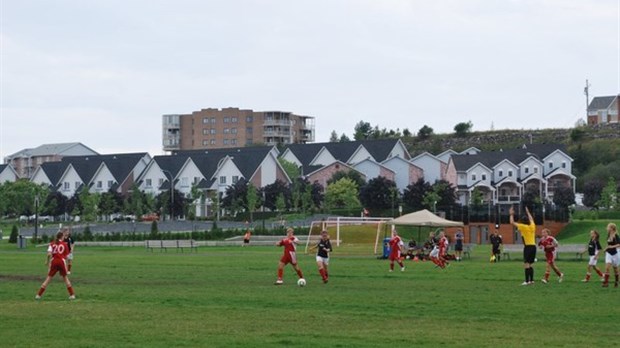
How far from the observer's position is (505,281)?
1379 inches

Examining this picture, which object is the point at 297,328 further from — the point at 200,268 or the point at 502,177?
the point at 502,177

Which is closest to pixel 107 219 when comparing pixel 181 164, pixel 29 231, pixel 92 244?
pixel 181 164

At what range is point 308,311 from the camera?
78.6 feet

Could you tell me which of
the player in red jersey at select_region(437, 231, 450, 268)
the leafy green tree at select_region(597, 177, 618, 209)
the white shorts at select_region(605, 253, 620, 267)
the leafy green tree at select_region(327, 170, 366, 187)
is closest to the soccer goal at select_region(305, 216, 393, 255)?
the player in red jersey at select_region(437, 231, 450, 268)

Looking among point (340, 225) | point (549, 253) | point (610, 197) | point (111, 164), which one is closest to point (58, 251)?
point (549, 253)

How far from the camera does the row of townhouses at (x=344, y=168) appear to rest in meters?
141

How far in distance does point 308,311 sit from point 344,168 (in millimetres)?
120812

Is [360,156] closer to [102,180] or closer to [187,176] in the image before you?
[187,176]

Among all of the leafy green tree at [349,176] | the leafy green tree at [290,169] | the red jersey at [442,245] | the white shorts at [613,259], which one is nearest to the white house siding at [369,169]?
the leafy green tree at [349,176]

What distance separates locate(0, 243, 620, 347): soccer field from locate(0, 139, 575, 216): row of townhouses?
103m

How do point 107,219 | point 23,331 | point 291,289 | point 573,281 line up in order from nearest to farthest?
point 23,331, point 291,289, point 573,281, point 107,219

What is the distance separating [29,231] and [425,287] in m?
88.7

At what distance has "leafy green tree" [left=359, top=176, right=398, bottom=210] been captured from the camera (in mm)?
125875

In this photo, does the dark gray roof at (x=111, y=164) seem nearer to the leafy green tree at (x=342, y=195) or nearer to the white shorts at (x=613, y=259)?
the leafy green tree at (x=342, y=195)
